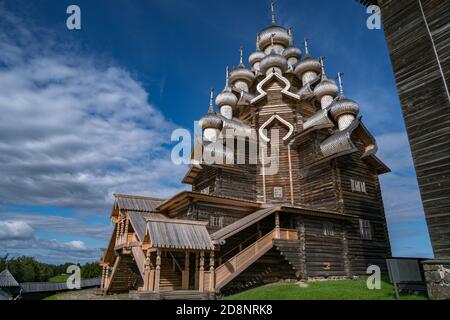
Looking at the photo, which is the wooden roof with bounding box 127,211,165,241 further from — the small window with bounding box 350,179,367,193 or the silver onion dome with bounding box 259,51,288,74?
the silver onion dome with bounding box 259,51,288,74

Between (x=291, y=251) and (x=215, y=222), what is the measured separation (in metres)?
4.41

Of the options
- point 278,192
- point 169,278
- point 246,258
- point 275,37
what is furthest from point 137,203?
point 275,37

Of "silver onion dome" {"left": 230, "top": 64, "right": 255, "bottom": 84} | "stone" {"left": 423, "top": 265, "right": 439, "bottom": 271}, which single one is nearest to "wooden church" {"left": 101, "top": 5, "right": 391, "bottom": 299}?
"silver onion dome" {"left": 230, "top": 64, "right": 255, "bottom": 84}

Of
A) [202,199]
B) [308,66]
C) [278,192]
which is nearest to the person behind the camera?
[202,199]

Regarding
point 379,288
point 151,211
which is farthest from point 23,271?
point 379,288

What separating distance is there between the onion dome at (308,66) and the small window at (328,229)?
50.4ft

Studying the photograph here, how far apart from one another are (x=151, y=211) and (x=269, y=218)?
24.5 feet

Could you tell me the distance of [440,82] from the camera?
988 centimetres

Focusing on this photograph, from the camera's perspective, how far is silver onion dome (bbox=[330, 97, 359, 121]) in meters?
22.1

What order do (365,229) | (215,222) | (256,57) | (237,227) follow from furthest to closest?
(256,57) → (365,229) → (215,222) → (237,227)

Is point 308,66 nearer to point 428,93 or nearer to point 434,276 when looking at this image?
point 428,93

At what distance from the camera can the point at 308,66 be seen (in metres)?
28.4

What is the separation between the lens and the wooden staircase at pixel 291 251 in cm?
1656

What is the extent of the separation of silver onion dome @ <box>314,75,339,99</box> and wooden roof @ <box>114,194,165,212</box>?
50.2ft
